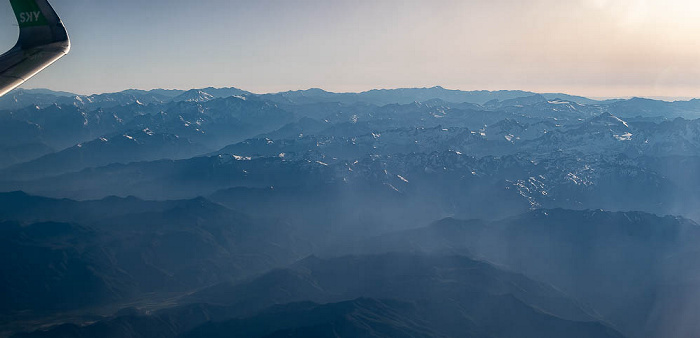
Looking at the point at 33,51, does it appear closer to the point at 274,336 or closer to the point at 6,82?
the point at 6,82

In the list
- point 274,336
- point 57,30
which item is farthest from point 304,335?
point 57,30

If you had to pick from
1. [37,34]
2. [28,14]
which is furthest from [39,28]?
[28,14]

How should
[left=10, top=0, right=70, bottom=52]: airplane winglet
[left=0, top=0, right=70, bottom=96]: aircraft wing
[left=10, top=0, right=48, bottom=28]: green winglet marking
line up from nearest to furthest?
[left=0, top=0, right=70, bottom=96]: aircraft wing < [left=10, top=0, right=48, bottom=28]: green winglet marking < [left=10, top=0, right=70, bottom=52]: airplane winglet

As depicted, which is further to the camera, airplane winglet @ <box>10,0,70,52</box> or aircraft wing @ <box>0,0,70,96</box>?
airplane winglet @ <box>10,0,70,52</box>

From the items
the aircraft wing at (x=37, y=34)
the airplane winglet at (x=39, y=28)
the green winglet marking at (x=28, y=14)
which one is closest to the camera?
the aircraft wing at (x=37, y=34)

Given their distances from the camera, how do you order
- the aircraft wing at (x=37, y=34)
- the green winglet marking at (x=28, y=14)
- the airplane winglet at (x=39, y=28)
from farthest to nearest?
the airplane winglet at (x=39, y=28) → the green winglet marking at (x=28, y=14) → the aircraft wing at (x=37, y=34)

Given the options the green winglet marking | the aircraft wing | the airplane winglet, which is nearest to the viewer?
the aircraft wing

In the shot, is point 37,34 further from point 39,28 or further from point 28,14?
point 28,14

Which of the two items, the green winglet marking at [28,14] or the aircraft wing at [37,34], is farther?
the green winglet marking at [28,14]
